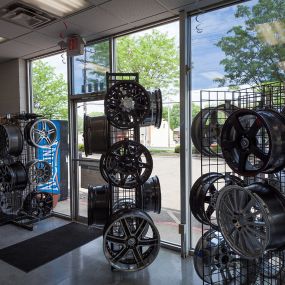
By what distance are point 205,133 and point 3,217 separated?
13.4 ft

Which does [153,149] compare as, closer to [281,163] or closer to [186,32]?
[186,32]

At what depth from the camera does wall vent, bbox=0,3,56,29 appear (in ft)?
10.6

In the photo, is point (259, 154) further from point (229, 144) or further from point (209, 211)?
point (209, 211)

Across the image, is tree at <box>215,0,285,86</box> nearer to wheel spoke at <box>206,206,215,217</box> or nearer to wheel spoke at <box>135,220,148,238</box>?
wheel spoke at <box>206,206,215,217</box>

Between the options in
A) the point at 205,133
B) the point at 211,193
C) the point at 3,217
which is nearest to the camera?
the point at 211,193

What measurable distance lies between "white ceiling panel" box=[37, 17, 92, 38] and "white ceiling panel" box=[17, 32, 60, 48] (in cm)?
16

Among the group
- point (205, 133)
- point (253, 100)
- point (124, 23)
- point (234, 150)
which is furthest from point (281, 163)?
point (124, 23)

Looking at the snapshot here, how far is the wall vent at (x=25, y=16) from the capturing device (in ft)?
10.6

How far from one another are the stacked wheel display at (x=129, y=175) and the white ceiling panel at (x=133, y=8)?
0.92 m

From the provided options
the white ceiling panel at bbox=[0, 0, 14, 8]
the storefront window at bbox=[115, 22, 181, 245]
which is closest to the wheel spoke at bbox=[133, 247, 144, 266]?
the storefront window at bbox=[115, 22, 181, 245]

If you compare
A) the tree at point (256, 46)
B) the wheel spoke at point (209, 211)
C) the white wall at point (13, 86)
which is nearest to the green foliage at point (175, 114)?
the tree at point (256, 46)

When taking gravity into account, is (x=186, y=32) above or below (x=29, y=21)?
below

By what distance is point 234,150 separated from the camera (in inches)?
85.8

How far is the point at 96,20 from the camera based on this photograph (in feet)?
11.7
